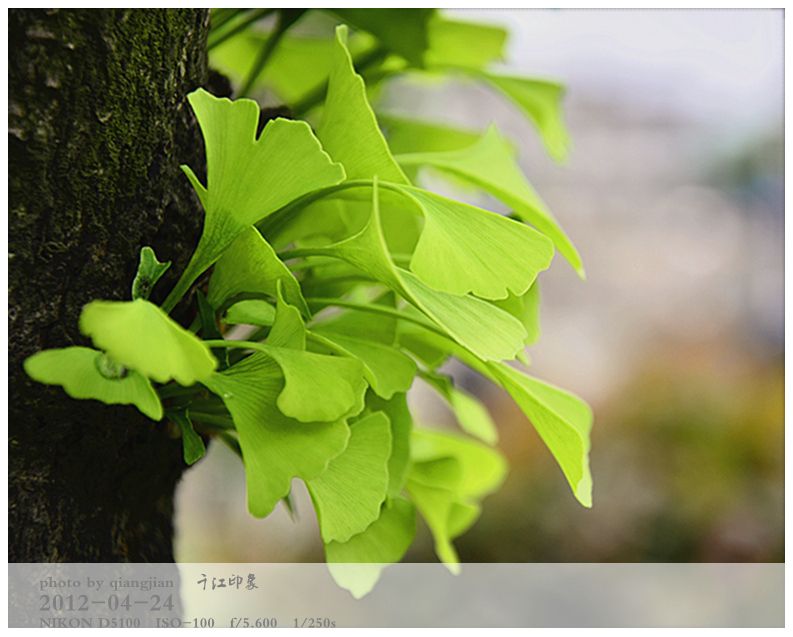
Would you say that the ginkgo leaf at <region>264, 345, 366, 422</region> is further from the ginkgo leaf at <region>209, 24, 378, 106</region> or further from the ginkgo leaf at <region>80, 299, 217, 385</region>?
the ginkgo leaf at <region>209, 24, 378, 106</region>

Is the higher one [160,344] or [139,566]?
[160,344]

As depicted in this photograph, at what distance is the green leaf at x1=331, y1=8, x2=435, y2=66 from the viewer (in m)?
0.33

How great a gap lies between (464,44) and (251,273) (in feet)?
0.64

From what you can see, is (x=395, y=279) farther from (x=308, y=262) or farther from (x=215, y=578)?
(x=215, y=578)

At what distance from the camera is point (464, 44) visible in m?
0.37

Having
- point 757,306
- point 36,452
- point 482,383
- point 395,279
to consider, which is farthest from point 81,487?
point 482,383

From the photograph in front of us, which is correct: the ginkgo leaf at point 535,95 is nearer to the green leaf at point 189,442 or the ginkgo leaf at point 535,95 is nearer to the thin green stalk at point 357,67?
the thin green stalk at point 357,67

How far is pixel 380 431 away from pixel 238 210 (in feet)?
0.25

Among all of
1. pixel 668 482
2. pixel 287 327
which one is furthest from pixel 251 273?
pixel 668 482

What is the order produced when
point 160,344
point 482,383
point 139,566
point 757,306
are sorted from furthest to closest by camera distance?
1. point 482,383
2. point 757,306
3. point 139,566
4. point 160,344

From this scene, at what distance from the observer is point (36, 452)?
0.25 m

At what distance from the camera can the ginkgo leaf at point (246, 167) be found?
21 cm

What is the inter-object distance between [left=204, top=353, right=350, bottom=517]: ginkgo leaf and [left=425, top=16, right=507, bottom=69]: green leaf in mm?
196

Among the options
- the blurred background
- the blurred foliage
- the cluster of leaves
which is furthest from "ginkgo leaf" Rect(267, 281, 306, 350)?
the blurred foliage
